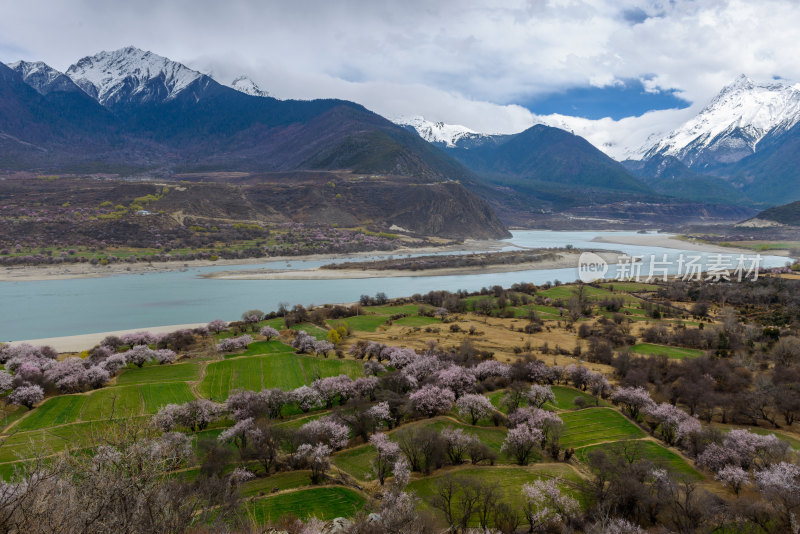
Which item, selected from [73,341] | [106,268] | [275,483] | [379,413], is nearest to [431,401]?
[379,413]

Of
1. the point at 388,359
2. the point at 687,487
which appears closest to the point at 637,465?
the point at 687,487

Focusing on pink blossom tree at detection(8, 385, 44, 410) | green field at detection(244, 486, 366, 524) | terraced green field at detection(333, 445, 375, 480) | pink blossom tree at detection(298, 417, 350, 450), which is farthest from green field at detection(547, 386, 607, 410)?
pink blossom tree at detection(8, 385, 44, 410)

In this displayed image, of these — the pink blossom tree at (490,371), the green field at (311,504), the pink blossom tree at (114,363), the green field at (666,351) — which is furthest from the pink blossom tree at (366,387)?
the green field at (666,351)

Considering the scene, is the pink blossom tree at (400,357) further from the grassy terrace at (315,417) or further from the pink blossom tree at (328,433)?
the pink blossom tree at (328,433)

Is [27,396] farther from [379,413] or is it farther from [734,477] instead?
[734,477]

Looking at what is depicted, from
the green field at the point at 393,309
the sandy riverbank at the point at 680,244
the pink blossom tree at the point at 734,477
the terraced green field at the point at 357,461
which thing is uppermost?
the sandy riverbank at the point at 680,244

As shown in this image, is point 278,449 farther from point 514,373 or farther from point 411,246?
point 411,246

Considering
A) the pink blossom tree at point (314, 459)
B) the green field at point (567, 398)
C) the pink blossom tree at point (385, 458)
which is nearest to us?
the pink blossom tree at point (314, 459)
